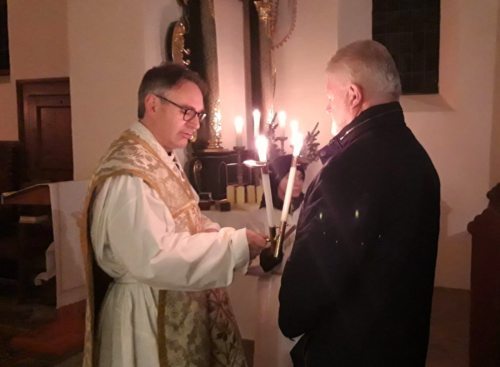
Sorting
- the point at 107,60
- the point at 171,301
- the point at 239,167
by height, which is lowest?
the point at 171,301

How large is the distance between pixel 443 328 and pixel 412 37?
3115 mm

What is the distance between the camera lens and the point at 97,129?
11.8 feet

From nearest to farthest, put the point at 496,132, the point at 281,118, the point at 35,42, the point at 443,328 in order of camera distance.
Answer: the point at 443,328
the point at 281,118
the point at 496,132
the point at 35,42

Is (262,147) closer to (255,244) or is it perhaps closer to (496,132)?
(255,244)

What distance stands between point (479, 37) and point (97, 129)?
3.64 meters

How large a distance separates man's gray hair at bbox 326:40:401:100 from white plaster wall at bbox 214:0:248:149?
271 centimetres

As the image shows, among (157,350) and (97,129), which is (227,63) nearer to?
(97,129)

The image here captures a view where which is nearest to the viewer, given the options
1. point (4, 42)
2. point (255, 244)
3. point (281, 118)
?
point (255, 244)

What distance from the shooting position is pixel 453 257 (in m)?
5.12

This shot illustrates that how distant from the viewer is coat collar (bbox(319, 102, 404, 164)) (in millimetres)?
1362

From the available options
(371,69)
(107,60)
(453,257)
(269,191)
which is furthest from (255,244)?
(453,257)

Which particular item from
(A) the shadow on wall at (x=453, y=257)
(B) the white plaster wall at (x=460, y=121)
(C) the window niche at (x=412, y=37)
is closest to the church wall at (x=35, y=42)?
(C) the window niche at (x=412, y=37)

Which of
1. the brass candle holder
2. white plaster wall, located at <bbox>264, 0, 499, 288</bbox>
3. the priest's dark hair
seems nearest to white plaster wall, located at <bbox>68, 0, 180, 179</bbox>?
the priest's dark hair

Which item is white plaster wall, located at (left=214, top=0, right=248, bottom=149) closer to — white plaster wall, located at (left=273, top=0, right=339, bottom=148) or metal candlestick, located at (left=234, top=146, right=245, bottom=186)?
metal candlestick, located at (left=234, top=146, right=245, bottom=186)
